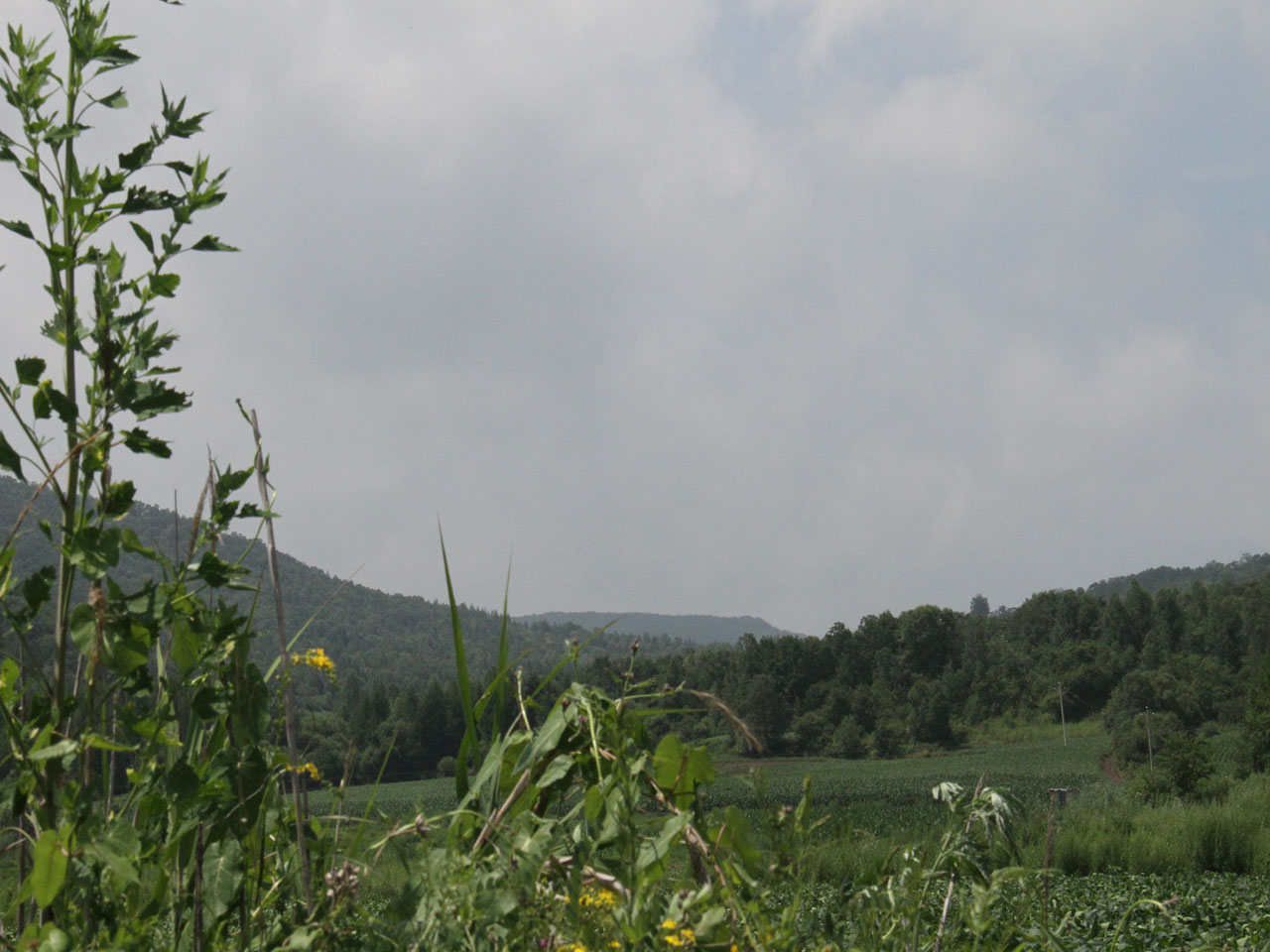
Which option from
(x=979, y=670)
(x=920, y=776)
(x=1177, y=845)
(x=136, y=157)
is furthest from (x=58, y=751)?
(x=979, y=670)

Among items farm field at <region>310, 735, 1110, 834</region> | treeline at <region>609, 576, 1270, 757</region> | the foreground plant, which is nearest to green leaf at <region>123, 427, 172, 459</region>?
the foreground plant

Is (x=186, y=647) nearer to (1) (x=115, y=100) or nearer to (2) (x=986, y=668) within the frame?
(1) (x=115, y=100)

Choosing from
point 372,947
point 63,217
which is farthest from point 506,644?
point 63,217

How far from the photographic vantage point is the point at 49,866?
0.72m

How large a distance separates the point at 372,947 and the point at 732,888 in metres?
0.33

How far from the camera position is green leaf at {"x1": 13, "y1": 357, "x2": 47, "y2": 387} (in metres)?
0.94

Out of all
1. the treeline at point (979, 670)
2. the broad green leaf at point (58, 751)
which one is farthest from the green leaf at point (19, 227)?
the treeline at point (979, 670)

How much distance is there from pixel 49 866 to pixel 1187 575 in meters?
188

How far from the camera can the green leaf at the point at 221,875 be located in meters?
0.95

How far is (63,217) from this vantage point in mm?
988

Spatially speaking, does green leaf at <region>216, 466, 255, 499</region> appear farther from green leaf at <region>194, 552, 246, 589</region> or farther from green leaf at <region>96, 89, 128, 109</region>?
green leaf at <region>96, 89, 128, 109</region>

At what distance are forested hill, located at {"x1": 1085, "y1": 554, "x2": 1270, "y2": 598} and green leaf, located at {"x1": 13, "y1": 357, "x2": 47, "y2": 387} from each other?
→ 508 feet

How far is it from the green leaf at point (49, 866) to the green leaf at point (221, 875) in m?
0.26

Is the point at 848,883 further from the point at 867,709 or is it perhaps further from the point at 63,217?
the point at 867,709
